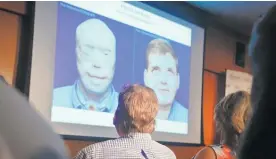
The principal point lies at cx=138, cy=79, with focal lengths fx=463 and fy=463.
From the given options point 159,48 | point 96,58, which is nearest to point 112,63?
point 96,58

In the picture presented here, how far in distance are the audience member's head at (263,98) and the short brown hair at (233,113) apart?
1604 millimetres

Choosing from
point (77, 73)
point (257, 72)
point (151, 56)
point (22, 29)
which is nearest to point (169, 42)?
point (151, 56)

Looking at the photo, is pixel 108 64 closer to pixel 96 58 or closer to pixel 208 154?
pixel 96 58

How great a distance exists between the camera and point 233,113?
2.00 metres

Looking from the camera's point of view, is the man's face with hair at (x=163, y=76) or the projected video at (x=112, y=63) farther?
the man's face with hair at (x=163, y=76)

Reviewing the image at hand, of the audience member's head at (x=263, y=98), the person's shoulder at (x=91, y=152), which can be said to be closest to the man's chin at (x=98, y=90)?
the person's shoulder at (x=91, y=152)

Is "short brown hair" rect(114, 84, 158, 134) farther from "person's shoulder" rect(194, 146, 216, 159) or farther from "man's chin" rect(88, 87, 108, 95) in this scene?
"man's chin" rect(88, 87, 108, 95)

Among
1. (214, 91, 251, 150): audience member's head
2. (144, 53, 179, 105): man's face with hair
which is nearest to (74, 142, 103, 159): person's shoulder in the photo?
(214, 91, 251, 150): audience member's head

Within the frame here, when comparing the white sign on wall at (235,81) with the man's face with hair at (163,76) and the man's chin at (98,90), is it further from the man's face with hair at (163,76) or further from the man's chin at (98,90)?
the man's chin at (98,90)

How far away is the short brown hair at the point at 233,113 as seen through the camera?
1.98 m

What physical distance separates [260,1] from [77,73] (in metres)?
1.89

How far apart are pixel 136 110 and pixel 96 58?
1.05 m

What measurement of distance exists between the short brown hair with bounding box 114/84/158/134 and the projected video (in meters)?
0.76

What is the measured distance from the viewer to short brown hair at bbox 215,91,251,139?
1.98 meters
